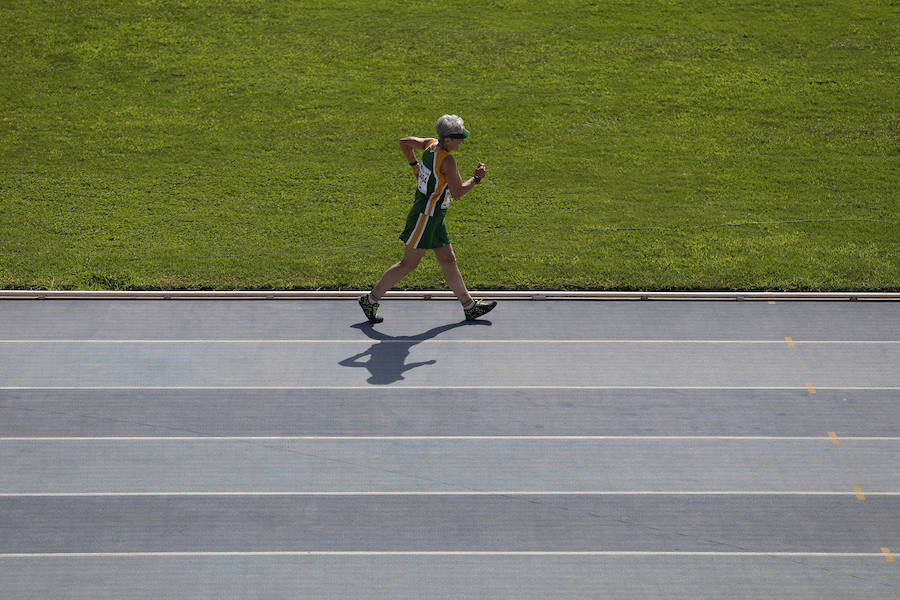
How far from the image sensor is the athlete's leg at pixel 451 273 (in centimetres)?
847

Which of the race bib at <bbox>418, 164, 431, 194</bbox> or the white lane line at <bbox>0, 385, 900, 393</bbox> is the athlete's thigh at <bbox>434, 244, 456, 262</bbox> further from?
the white lane line at <bbox>0, 385, 900, 393</bbox>

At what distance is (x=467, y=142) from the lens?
39.7ft

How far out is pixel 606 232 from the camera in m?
10.3

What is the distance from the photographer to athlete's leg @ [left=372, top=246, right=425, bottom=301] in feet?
27.7

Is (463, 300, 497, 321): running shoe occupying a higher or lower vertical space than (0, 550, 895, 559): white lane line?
higher

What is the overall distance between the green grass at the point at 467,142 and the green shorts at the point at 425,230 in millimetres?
1120

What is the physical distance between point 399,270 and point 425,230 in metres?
0.42

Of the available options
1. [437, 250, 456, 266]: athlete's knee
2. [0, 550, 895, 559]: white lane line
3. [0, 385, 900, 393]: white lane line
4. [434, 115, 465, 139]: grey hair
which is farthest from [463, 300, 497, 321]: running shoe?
[0, 550, 895, 559]: white lane line

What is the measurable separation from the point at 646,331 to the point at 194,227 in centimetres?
465

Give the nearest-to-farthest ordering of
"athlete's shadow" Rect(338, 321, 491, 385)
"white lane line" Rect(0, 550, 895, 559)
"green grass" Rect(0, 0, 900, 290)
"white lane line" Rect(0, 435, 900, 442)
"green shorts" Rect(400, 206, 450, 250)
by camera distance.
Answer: "white lane line" Rect(0, 550, 895, 559) < "white lane line" Rect(0, 435, 900, 442) < "athlete's shadow" Rect(338, 321, 491, 385) < "green shorts" Rect(400, 206, 450, 250) < "green grass" Rect(0, 0, 900, 290)

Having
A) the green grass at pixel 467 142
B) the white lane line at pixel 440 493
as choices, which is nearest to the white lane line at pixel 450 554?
the white lane line at pixel 440 493

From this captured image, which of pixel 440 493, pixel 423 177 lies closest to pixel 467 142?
pixel 423 177

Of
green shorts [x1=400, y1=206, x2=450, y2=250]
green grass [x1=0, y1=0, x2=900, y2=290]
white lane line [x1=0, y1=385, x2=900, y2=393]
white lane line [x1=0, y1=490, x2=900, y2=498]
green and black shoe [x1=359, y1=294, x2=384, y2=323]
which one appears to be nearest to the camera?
white lane line [x1=0, y1=490, x2=900, y2=498]
